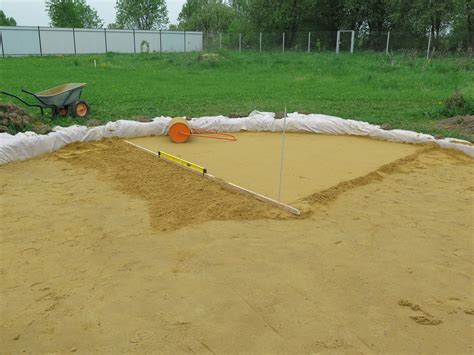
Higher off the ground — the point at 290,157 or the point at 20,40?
the point at 20,40

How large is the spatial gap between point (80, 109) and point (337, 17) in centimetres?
2477

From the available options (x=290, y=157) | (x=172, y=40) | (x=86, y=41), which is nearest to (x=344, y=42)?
(x=172, y=40)

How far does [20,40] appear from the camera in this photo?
1045 inches

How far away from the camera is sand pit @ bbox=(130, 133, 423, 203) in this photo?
17.0 feet

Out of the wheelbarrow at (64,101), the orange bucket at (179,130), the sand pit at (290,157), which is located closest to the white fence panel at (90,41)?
the wheelbarrow at (64,101)

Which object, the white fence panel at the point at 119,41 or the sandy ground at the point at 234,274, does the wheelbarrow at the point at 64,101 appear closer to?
the sandy ground at the point at 234,274

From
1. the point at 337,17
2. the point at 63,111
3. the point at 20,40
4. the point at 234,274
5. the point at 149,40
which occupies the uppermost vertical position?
the point at 337,17

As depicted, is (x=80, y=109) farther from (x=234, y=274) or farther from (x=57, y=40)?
(x=57, y=40)

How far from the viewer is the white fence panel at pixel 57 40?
2752 cm

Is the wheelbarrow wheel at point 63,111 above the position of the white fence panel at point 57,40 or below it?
below

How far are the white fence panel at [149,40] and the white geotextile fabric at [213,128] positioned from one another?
82.3 ft

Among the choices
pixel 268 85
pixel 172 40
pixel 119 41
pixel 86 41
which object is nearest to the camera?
pixel 268 85

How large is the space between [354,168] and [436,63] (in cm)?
1218

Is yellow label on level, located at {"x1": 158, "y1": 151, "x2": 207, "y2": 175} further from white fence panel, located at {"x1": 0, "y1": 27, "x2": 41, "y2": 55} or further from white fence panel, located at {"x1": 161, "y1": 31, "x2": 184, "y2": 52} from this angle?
white fence panel, located at {"x1": 161, "y1": 31, "x2": 184, "y2": 52}
